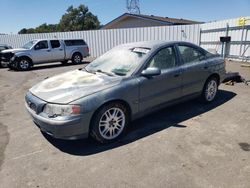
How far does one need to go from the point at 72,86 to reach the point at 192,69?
102 inches

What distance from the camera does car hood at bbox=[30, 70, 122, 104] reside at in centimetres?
353

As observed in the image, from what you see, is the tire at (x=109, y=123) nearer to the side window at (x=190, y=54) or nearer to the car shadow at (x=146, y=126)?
the car shadow at (x=146, y=126)

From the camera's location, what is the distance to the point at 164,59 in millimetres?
4547

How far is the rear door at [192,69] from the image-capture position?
4852 millimetres

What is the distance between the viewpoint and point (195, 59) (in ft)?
16.9

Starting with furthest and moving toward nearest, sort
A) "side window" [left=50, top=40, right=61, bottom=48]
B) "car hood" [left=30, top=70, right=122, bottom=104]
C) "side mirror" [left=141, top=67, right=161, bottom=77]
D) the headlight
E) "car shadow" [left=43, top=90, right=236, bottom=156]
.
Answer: "side window" [left=50, top=40, right=61, bottom=48]
"side mirror" [left=141, top=67, right=161, bottom=77]
"car shadow" [left=43, top=90, right=236, bottom=156]
"car hood" [left=30, top=70, right=122, bottom=104]
the headlight

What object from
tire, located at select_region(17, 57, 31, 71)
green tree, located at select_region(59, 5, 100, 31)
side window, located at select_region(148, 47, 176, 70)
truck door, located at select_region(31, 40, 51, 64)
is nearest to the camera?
side window, located at select_region(148, 47, 176, 70)

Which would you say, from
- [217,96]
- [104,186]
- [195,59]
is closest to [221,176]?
[104,186]

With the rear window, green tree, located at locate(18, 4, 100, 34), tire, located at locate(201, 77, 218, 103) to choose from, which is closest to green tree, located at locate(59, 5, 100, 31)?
green tree, located at locate(18, 4, 100, 34)

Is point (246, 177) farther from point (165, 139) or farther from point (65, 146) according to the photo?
point (65, 146)

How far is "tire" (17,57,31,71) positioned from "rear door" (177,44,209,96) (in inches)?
450

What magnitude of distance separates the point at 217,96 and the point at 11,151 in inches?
198

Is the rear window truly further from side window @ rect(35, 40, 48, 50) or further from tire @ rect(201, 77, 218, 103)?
tire @ rect(201, 77, 218, 103)

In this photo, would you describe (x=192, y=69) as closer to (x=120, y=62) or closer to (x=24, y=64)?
(x=120, y=62)
